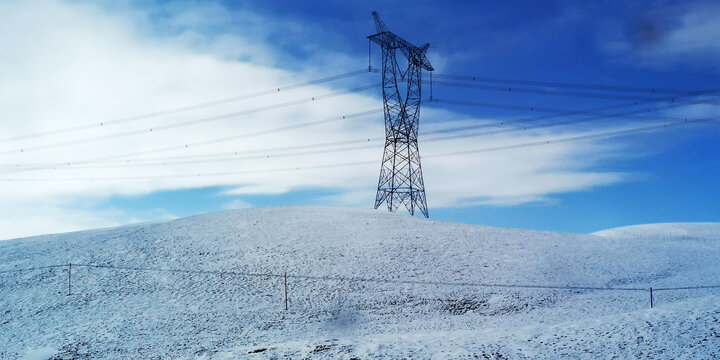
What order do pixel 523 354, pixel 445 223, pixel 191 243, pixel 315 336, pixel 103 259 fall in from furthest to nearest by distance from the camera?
pixel 445 223 < pixel 191 243 < pixel 103 259 < pixel 315 336 < pixel 523 354

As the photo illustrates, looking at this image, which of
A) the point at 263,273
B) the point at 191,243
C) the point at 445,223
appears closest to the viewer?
the point at 263,273

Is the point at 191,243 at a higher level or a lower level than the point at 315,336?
higher

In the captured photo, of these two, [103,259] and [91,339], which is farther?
[103,259]

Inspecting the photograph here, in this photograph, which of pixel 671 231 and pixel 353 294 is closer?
pixel 353 294

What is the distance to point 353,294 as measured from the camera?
24.7 meters

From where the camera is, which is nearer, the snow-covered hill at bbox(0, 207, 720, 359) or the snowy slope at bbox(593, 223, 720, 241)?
the snow-covered hill at bbox(0, 207, 720, 359)

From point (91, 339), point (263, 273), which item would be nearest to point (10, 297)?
point (91, 339)

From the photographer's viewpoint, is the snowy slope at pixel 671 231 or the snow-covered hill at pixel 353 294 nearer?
the snow-covered hill at pixel 353 294

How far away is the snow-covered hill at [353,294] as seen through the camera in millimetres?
15758

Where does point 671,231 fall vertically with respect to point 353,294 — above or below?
above

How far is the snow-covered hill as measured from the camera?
1576cm

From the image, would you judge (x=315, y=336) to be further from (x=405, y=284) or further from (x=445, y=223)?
(x=445, y=223)

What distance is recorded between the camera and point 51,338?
20953 mm

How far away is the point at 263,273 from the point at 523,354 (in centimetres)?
1609
